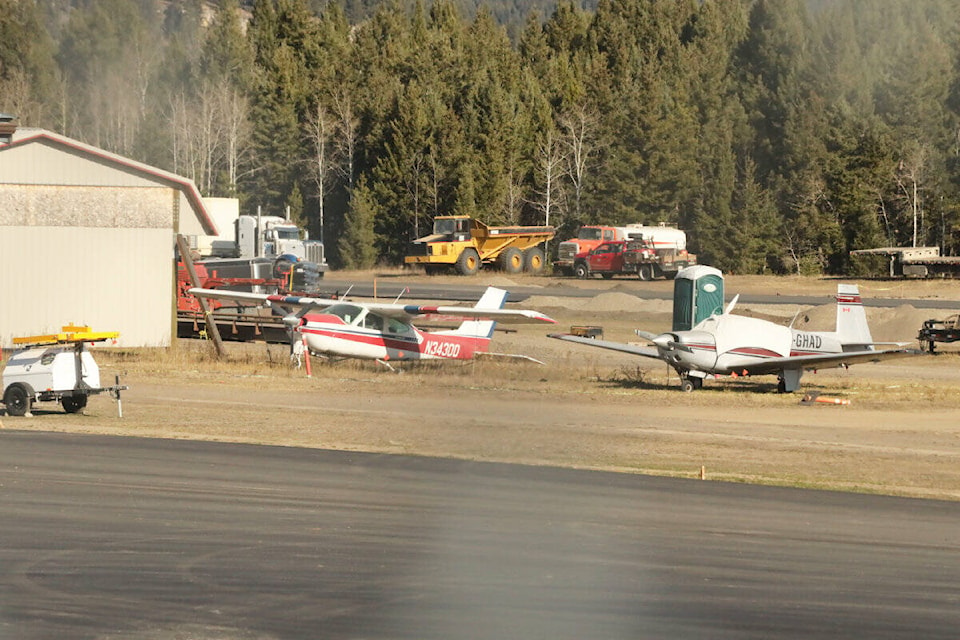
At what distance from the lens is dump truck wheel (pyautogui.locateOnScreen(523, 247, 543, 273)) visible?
7006 centimetres

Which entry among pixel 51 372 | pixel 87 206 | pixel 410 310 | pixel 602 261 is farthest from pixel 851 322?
pixel 602 261

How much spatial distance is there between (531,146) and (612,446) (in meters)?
64.5

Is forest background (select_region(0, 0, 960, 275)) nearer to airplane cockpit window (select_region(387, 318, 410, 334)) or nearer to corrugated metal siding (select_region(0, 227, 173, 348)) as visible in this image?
airplane cockpit window (select_region(387, 318, 410, 334))

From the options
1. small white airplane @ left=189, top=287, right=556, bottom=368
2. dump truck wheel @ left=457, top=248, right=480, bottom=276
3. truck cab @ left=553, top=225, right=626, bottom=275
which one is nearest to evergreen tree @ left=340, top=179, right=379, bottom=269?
dump truck wheel @ left=457, top=248, right=480, bottom=276

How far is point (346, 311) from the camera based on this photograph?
32.4 meters

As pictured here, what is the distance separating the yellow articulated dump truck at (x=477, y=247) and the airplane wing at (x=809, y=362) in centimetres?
3979

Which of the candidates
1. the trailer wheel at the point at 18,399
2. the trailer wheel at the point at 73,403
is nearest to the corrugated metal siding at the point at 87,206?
the trailer wheel at the point at 73,403

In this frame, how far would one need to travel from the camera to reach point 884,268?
67.6 metres

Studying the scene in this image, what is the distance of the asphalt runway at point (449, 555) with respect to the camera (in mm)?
10953

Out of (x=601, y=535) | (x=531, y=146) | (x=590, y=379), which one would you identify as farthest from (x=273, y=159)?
(x=601, y=535)

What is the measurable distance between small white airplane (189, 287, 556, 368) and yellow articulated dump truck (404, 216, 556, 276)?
33.5 metres

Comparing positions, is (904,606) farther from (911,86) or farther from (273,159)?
(273,159)

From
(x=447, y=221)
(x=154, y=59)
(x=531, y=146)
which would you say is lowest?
(x=447, y=221)

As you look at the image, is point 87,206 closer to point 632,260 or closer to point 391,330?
point 391,330
